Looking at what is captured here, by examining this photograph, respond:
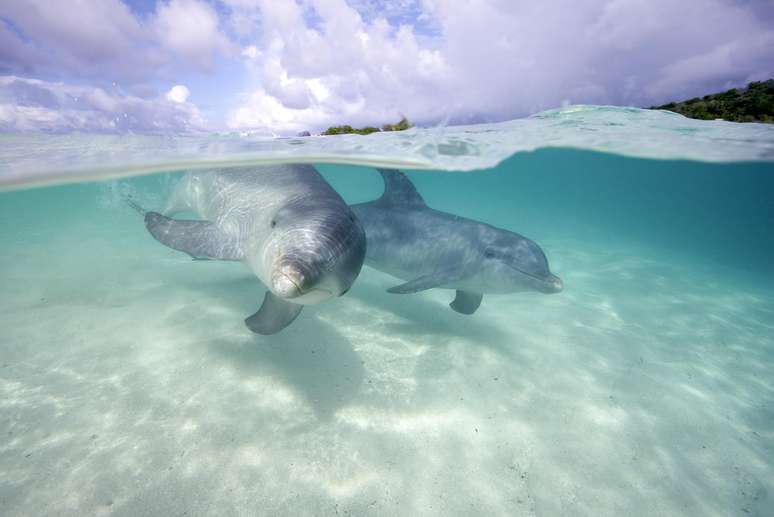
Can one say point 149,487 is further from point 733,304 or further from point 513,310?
point 733,304

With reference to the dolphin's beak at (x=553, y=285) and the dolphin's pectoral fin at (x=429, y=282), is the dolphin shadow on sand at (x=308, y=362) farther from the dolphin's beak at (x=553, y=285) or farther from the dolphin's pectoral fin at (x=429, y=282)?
the dolphin's beak at (x=553, y=285)

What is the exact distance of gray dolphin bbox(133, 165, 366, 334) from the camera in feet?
10.7

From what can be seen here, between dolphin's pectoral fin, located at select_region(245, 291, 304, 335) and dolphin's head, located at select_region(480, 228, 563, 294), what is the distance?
3439mm

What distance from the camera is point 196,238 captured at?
4.81 metres

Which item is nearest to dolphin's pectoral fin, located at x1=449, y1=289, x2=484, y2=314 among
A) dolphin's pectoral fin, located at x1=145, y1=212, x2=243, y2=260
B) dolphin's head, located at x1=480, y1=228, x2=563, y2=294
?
dolphin's head, located at x1=480, y1=228, x2=563, y2=294

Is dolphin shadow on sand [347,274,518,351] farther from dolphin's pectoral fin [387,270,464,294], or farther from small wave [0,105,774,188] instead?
small wave [0,105,774,188]

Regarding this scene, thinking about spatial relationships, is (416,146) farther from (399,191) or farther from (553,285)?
(553,285)

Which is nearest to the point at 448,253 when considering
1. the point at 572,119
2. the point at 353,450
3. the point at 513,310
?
the point at 513,310

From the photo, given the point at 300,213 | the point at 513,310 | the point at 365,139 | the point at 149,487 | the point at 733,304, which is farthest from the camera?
the point at 733,304

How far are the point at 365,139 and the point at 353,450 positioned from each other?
25.1 ft

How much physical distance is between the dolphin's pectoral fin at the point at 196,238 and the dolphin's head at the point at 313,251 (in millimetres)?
814

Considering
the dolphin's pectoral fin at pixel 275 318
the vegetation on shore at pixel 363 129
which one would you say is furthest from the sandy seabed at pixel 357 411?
the vegetation on shore at pixel 363 129

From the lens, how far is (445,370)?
514 centimetres

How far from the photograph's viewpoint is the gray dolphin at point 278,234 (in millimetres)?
3266
